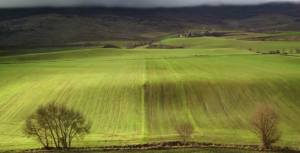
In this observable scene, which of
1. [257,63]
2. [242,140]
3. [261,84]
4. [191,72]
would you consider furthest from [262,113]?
[257,63]

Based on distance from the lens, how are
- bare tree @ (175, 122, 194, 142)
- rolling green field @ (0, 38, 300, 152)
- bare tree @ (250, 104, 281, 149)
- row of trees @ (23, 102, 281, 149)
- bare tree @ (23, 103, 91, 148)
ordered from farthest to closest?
rolling green field @ (0, 38, 300, 152), bare tree @ (175, 122, 194, 142), bare tree @ (23, 103, 91, 148), row of trees @ (23, 102, 281, 149), bare tree @ (250, 104, 281, 149)

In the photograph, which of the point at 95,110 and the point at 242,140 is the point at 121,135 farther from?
the point at 242,140

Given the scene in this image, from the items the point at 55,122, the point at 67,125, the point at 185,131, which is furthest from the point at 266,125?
the point at 55,122

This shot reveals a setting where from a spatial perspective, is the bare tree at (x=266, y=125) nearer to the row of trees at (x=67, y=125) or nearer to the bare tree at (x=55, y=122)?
the row of trees at (x=67, y=125)

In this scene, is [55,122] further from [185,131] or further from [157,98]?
[157,98]

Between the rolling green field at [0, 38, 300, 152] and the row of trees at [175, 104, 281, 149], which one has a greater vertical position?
the row of trees at [175, 104, 281, 149]

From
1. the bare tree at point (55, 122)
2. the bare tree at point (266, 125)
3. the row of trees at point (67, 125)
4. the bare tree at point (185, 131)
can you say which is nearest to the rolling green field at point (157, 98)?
the bare tree at point (185, 131)

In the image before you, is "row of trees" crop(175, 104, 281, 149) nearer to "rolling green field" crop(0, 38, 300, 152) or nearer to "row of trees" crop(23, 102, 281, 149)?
"row of trees" crop(23, 102, 281, 149)

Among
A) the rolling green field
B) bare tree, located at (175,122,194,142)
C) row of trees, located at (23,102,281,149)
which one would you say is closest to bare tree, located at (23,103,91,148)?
row of trees, located at (23,102,281,149)
